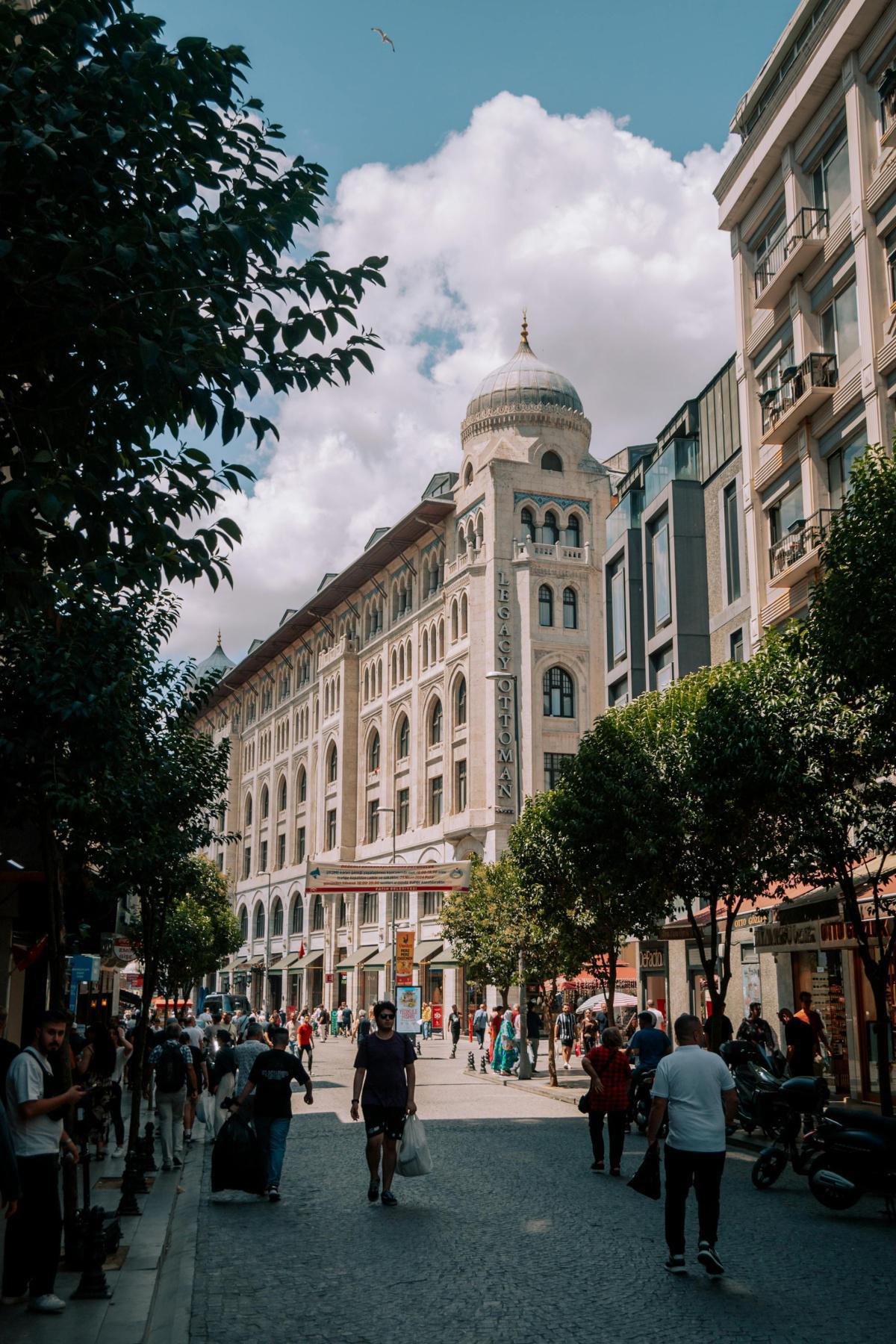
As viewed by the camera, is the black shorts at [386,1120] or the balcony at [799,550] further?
the balcony at [799,550]

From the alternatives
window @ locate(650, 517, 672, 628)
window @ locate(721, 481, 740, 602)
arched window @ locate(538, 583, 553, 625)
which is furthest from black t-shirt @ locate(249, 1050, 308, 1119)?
arched window @ locate(538, 583, 553, 625)

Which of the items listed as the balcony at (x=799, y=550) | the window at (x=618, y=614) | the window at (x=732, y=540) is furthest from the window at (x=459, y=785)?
the balcony at (x=799, y=550)

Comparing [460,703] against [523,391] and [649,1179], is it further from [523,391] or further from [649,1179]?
[649,1179]

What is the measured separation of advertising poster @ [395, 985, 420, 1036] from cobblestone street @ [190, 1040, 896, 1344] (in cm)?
1531

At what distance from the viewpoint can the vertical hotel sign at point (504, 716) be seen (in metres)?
53.4

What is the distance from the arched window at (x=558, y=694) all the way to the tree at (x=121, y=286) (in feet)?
161

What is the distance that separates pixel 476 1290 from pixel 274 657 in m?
82.0

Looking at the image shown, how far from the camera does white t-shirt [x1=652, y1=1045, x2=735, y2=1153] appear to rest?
28.6 feet

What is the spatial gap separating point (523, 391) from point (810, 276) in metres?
33.4

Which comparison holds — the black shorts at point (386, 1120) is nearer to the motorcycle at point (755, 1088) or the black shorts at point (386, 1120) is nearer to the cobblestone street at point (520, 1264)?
the cobblestone street at point (520, 1264)

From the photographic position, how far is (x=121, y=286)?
5.93 meters

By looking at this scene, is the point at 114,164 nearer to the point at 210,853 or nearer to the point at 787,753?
the point at 787,753

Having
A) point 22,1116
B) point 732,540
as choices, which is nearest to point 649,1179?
point 22,1116

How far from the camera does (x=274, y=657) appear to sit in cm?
8950
